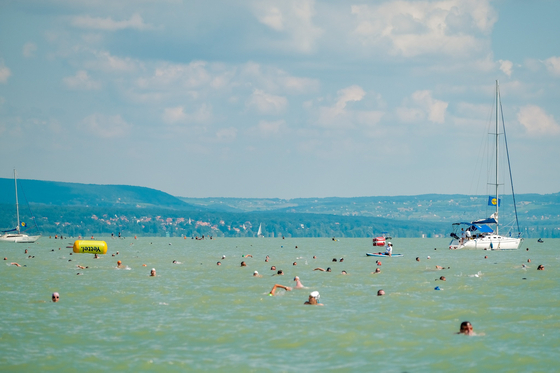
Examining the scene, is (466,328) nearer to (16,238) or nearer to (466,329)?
(466,329)

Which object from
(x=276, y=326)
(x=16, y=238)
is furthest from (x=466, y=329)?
(x=16, y=238)

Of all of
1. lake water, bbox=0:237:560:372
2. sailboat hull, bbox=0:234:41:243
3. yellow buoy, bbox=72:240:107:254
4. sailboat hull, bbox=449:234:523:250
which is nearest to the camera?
lake water, bbox=0:237:560:372

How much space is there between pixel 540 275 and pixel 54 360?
48.7m

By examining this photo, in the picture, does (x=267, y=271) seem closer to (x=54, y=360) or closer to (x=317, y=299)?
(x=317, y=299)

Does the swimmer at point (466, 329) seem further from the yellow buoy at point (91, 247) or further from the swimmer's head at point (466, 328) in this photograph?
the yellow buoy at point (91, 247)

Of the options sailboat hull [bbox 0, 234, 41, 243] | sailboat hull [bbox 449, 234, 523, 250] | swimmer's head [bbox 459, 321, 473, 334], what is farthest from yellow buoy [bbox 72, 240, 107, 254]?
swimmer's head [bbox 459, 321, 473, 334]

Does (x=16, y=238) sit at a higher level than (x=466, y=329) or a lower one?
lower

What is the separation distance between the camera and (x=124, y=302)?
145ft

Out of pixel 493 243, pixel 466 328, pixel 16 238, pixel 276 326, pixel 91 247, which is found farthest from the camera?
pixel 16 238

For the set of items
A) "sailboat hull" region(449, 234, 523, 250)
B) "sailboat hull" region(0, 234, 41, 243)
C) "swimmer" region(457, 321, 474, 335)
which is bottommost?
"sailboat hull" region(0, 234, 41, 243)

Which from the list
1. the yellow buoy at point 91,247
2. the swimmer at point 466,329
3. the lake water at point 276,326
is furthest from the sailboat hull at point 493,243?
the swimmer at point 466,329

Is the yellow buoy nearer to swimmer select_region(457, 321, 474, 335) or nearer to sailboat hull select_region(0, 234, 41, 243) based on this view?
sailboat hull select_region(0, 234, 41, 243)

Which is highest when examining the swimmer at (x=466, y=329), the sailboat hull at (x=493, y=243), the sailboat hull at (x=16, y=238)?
the swimmer at (x=466, y=329)

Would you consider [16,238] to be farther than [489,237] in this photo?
Yes
